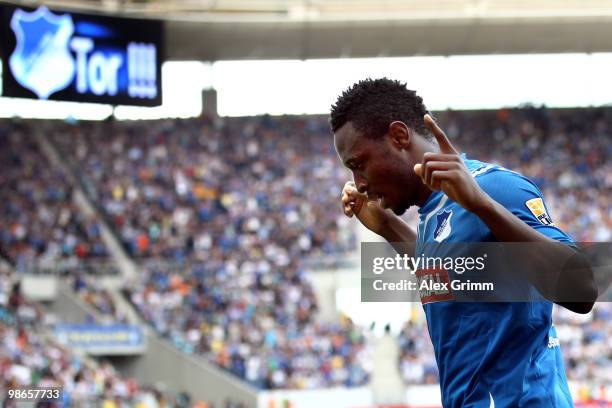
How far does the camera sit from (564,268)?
2.13 m

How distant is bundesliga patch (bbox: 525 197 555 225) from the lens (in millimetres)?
2295

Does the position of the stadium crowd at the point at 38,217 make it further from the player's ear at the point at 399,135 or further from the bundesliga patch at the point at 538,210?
the bundesliga patch at the point at 538,210

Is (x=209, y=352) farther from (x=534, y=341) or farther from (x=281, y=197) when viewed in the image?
(x=534, y=341)

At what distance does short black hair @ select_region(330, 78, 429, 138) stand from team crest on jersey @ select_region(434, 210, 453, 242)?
0.23 m

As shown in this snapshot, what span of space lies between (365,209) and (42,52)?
2047 centimetres

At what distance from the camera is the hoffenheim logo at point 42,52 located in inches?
856

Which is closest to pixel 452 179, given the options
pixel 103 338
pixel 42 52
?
pixel 42 52

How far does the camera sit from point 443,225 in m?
2.50

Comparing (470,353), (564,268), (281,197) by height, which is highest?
(281,197)

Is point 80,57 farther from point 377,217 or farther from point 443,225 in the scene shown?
point 443,225

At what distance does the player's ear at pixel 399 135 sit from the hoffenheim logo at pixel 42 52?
2037 centimetres

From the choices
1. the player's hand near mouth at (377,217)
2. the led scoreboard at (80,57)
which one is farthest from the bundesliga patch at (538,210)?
the led scoreboard at (80,57)

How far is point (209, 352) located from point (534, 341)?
71.7ft

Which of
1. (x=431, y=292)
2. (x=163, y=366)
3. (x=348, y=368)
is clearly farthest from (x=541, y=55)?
(x=431, y=292)
